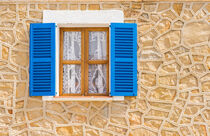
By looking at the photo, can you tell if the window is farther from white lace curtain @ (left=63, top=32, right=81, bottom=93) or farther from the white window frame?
the white window frame

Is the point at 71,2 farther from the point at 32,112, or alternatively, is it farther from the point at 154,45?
the point at 32,112

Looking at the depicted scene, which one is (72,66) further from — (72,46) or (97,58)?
(97,58)

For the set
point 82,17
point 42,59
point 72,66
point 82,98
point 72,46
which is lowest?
point 82,98

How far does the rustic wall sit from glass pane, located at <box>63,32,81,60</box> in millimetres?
696

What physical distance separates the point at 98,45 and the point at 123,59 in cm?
58

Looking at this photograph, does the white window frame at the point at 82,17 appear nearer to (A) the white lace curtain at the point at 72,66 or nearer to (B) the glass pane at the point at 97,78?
(A) the white lace curtain at the point at 72,66

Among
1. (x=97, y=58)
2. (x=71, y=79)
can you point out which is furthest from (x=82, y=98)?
(x=97, y=58)

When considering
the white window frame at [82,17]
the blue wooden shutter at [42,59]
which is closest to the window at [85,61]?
the blue wooden shutter at [42,59]

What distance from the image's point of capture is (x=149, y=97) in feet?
13.8

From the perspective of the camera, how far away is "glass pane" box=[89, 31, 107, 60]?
4.41 m

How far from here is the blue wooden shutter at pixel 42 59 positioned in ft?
13.6

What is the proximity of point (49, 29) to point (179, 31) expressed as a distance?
2.37m

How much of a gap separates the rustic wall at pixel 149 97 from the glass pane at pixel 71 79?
301mm

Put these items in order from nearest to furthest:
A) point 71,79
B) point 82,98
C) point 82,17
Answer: point 82,98 < point 82,17 < point 71,79
